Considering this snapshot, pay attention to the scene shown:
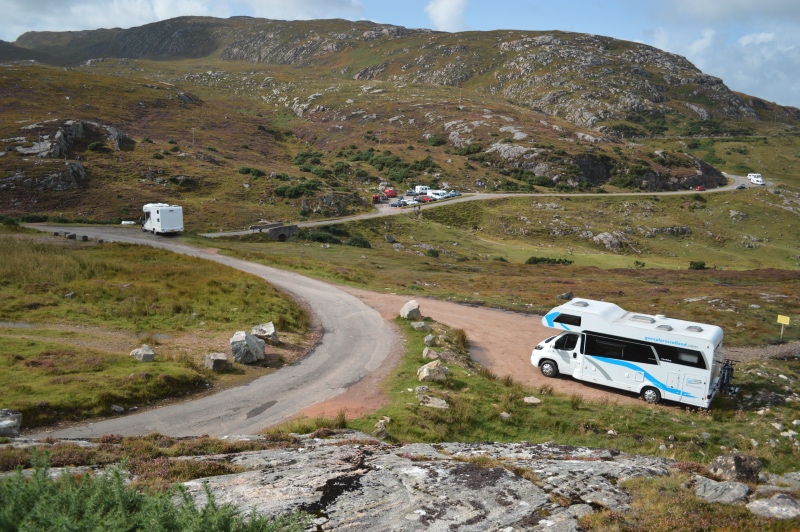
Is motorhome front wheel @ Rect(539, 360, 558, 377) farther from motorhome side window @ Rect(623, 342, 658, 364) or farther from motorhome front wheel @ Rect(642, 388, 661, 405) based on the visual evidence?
motorhome front wheel @ Rect(642, 388, 661, 405)

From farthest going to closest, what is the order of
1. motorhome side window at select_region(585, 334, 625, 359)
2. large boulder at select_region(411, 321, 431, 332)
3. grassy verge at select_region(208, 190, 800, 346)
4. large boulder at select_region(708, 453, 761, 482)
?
grassy verge at select_region(208, 190, 800, 346) < large boulder at select_region(411, 321, 431, 332) < motorhome side window at select_region(585, 334, 625, 359) < large boulder at select_region(708, 453, 761, 482)

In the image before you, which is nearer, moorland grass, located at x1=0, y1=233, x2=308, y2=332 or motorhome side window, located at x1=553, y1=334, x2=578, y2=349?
motorhome side window, located at x1=553, y1=334, x2=578, y2=349

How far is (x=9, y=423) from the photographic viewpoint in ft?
40.7

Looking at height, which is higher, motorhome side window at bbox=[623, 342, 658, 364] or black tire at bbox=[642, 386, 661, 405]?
motorhome side window at bbox=[623, 342, 658, 364]

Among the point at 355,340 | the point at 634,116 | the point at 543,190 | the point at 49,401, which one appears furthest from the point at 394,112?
the point at 49,401

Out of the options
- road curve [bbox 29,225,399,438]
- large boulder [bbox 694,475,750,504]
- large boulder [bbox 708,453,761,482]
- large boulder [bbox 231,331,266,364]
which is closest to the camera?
large boulder [bbox 694,475,750,504]

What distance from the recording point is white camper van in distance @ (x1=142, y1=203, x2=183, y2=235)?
5459cm

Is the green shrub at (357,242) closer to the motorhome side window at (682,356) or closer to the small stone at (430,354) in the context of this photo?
the small stone at (430,354)

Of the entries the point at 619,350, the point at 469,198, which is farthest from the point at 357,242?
the point at 619,350

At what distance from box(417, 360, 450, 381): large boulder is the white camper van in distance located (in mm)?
45150

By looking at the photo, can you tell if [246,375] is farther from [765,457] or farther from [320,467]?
[765,457]

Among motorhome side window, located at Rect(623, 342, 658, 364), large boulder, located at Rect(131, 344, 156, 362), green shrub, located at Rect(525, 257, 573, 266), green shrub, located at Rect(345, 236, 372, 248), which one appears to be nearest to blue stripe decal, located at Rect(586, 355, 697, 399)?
motorhome side window, located at Rect(623, 342, 658, 364)

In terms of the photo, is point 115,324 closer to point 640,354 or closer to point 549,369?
point 549,369

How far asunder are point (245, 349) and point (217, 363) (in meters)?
1.47
